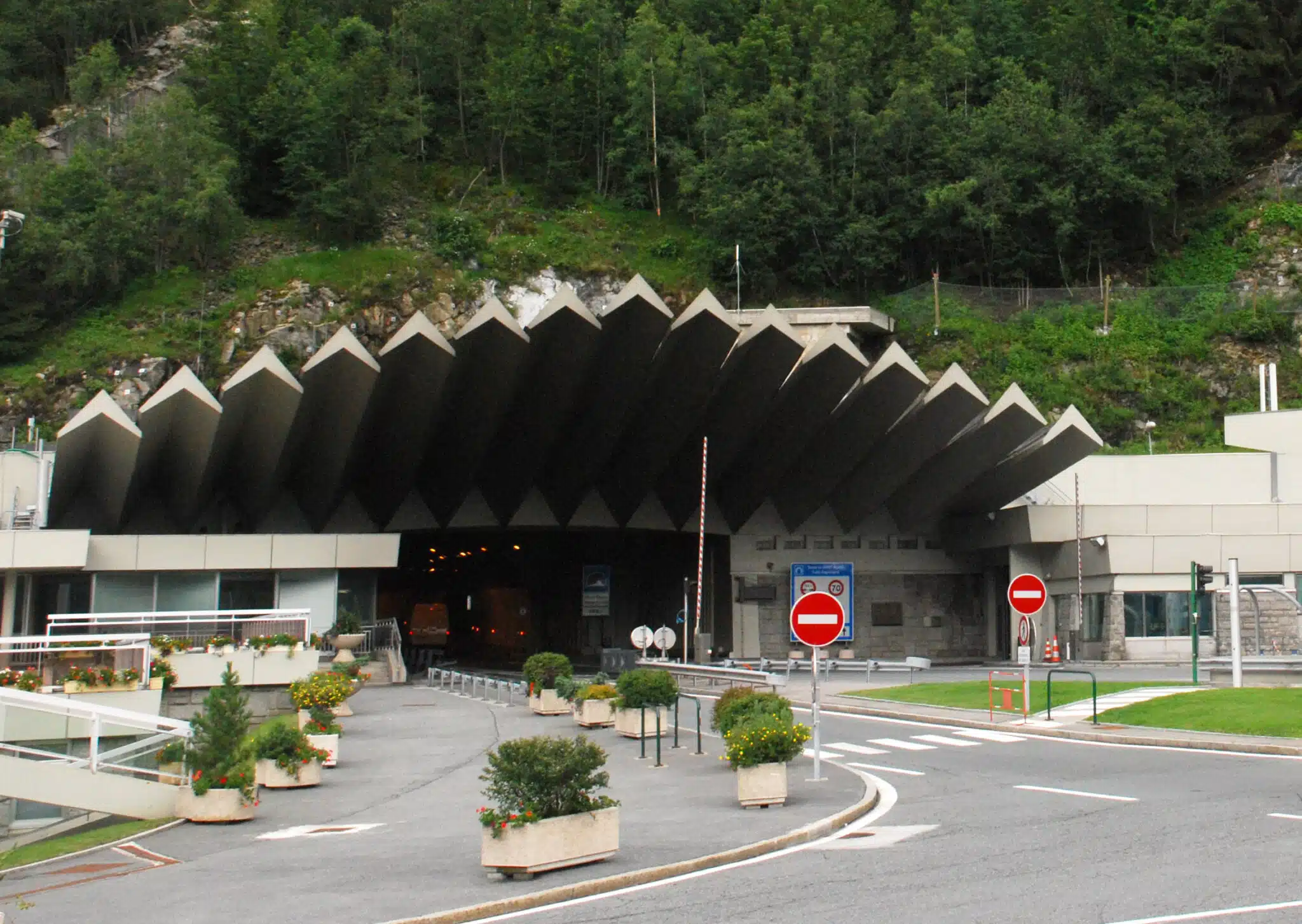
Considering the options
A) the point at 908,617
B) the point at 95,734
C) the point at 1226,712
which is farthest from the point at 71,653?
the point at 908,617

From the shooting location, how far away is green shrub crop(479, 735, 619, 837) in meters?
12.1

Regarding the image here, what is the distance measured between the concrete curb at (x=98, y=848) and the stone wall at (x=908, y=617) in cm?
3400

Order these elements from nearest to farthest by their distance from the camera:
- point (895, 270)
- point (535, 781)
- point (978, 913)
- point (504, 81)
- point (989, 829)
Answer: point (978, 913) → point (535, 781) → point (989, 829) → point (895, 270) → point (504, 81)

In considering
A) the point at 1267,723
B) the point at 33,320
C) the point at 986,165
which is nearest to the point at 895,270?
the point at 986,165

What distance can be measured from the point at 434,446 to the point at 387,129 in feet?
118

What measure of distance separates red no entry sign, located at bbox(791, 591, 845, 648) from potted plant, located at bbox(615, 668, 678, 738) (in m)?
5.25

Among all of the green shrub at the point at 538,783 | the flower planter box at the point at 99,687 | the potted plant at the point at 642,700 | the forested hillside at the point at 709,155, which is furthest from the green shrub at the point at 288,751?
the forested hillside at the point at 709,155

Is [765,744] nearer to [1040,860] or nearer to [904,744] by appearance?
[1040,860]

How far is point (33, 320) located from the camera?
217 ft

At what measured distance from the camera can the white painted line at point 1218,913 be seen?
8.94m

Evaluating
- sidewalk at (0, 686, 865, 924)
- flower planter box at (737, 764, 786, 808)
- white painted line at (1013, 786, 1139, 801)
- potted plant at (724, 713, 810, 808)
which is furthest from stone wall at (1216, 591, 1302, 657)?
flower planter box at (737, 764, 786, 808)

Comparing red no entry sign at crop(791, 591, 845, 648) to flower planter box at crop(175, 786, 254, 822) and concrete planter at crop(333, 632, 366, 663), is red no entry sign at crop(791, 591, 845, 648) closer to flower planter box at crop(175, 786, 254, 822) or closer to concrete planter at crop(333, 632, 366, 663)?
flower planter box at crop(175, 786, 254, 822)

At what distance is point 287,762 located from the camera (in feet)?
65.0

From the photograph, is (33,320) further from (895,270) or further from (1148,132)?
(1148,132)
